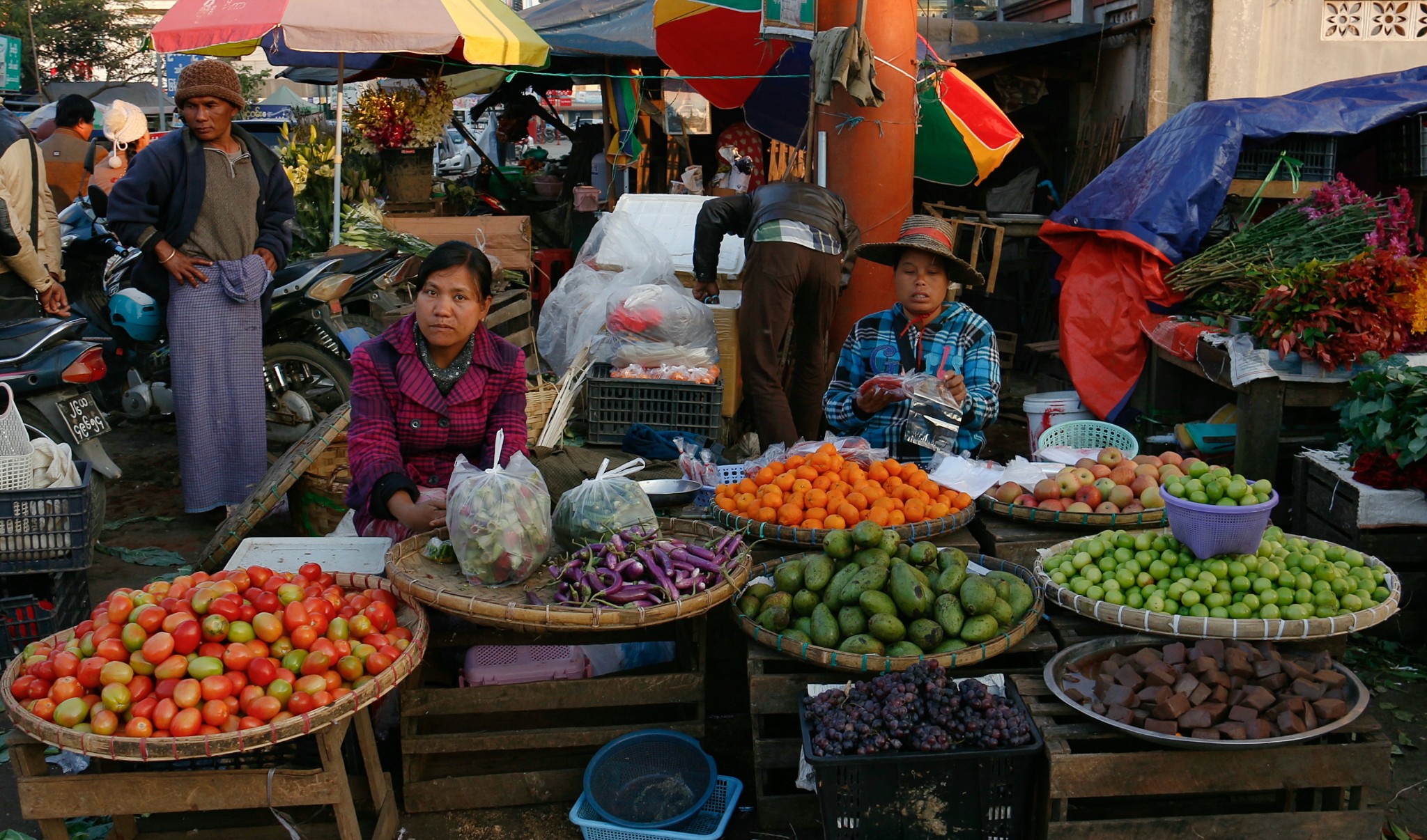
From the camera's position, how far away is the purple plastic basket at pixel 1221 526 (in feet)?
9.81

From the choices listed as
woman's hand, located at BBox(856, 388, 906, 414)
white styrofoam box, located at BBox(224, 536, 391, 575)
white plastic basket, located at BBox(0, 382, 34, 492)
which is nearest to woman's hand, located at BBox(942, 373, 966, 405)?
woman's hand, located at BBox(856, 388, 906, 414)

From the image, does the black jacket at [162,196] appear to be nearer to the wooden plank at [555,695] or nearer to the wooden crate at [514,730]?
the wooden crate at [514,730]

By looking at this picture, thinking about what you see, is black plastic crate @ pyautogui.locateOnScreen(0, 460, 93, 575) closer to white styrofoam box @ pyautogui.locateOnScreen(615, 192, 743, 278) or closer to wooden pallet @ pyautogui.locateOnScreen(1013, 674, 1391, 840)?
wooden pallet @ pyautogui.locateOnScreen(1013, 674, 1391, 840)

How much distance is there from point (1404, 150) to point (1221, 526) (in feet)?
17.0

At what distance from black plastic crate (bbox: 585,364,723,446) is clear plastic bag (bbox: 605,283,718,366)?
0.23m

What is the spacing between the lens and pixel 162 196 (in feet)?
16.6

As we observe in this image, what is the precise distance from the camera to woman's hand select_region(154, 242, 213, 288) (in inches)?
198

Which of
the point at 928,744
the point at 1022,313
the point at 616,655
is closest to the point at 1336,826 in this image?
the point at 928,744

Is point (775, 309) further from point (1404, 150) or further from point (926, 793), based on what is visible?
point (1404, 150)

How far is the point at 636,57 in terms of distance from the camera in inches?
396

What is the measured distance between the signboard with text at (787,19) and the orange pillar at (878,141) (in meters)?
0.17

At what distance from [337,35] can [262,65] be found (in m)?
35.9

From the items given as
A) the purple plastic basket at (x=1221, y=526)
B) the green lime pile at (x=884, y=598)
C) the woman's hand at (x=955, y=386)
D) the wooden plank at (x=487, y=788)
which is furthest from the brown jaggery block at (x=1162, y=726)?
the woman's hand at (x=955, y=386)

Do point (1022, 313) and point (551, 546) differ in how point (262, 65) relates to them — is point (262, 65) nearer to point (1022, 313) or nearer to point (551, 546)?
point (1022, 313)
